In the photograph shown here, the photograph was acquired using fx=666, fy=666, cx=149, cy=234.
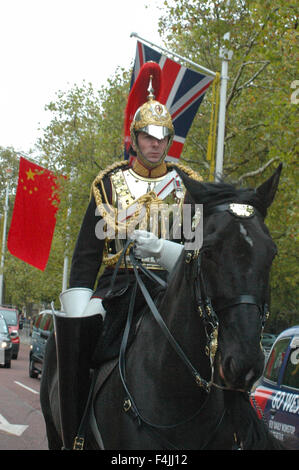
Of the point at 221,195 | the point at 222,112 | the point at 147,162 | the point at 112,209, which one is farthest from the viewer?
the point at 222,112

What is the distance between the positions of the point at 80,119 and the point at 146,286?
23.2 m

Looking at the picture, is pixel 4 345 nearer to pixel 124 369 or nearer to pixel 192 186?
pixel 124 369

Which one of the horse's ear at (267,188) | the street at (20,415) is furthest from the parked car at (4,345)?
the horse's ear at (267,188)

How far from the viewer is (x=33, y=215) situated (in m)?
24.7

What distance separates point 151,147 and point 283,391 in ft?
11.5

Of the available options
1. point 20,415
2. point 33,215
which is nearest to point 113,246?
point 20,415

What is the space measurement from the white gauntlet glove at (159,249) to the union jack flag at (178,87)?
444 inches

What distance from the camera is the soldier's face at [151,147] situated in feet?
14.1

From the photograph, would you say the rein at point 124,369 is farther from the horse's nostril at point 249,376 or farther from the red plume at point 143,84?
the red plume at point 143,84

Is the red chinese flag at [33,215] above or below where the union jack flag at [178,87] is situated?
below

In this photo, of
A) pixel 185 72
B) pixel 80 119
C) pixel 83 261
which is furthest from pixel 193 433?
pixel 80 119

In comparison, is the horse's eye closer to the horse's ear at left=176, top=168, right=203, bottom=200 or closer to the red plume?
the horse's ear at left=176, top=168, right=203, bottom=200

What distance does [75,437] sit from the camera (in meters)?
3.67
